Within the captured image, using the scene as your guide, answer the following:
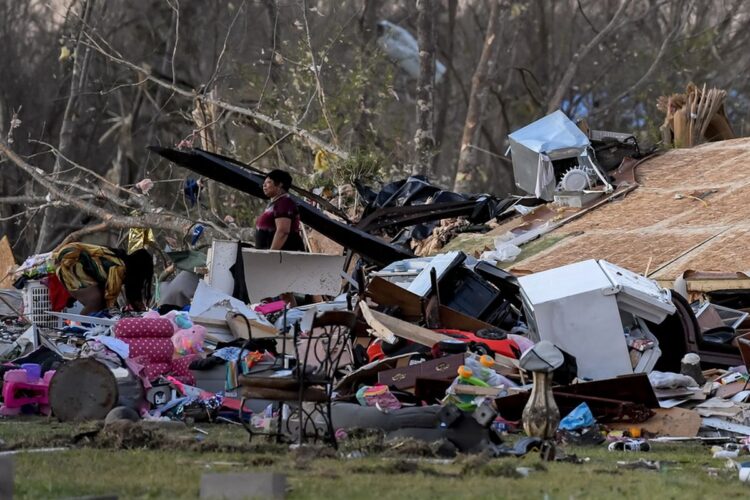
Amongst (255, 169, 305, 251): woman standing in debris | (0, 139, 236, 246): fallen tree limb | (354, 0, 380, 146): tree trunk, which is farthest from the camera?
(354, 0, 380, 146): tree trunk

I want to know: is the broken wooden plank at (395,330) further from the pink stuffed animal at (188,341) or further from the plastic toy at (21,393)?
the plastic toy at (21,393)

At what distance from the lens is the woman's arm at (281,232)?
14.8 meters

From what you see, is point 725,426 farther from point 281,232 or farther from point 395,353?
point 281,232

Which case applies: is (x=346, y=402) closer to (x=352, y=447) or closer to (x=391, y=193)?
(x=352, y=447)

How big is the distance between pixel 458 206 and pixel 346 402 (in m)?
9.87

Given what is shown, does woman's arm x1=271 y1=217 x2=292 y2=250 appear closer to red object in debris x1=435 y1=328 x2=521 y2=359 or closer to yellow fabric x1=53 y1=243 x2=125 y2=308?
yellow fabric x1=53 y1=243 x2=125 y2=308

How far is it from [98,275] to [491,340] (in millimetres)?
5641

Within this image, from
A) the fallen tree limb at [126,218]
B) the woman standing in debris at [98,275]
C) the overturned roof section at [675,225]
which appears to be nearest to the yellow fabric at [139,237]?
the fallen tree limb at [126,218]

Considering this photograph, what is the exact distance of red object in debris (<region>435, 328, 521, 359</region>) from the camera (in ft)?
39.2

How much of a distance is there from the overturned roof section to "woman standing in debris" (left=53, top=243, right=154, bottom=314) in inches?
182

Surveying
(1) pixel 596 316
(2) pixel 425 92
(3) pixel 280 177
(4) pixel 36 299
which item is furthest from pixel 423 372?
(2) pixel 425 92

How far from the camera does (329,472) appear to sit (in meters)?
6.99

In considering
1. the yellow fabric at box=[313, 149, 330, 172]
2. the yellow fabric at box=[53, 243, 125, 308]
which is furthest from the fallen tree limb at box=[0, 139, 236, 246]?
the yellow fabric at box=[53, 243, 125, 308]

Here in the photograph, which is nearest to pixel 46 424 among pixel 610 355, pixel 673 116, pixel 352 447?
pixel 352 447
